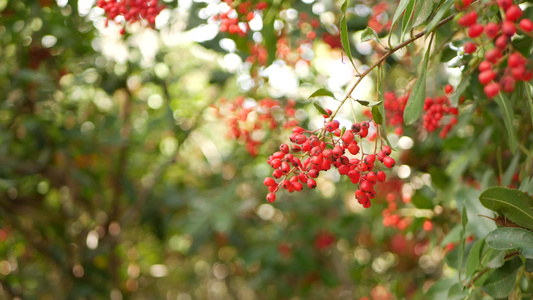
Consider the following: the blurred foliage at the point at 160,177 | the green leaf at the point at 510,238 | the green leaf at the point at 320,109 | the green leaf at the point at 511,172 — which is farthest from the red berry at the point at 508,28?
the blurred foliage at the point at 160,177

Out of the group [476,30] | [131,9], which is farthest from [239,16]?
[476,30]

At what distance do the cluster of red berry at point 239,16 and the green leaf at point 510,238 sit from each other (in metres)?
0.91

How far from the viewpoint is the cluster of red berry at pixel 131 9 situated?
52.9 inches

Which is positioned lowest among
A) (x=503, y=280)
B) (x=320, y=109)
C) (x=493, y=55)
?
(x=503, y=280)

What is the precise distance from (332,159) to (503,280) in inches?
21.6

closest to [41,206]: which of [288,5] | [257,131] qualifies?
[257,131]

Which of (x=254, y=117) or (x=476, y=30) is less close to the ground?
(x=476, y=30)

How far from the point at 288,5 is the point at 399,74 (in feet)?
6.13

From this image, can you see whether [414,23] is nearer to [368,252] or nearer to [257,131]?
[257,131]

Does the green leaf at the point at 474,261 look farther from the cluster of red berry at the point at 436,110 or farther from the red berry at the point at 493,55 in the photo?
the red berry at the point at 493,55

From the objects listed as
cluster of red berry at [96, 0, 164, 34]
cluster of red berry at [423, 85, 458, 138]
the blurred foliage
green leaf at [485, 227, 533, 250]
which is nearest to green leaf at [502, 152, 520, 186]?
the blurred foliage

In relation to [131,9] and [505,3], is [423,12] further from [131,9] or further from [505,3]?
[131,9]

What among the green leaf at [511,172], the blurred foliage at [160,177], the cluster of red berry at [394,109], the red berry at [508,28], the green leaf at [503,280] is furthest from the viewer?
the blurred foliage at [160,177]

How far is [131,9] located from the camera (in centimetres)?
137
